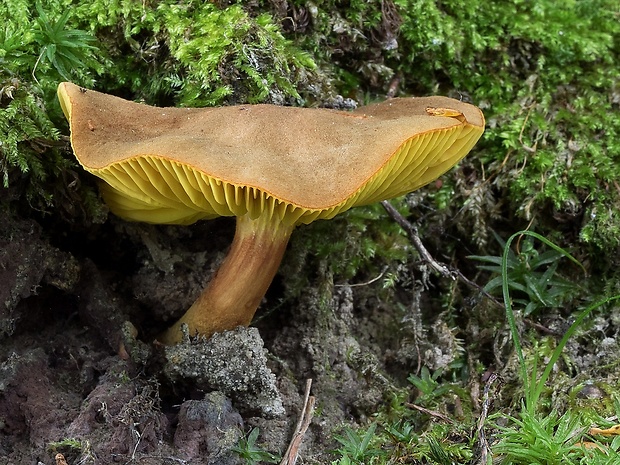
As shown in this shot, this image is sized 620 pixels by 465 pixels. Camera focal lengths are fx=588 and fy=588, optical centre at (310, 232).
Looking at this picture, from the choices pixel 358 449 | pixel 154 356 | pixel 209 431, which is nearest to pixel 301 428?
pixel 358 449

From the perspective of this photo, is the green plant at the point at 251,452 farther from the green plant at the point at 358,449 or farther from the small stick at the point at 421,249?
the small stick at the point at 421,249

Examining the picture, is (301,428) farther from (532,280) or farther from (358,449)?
(532,280)

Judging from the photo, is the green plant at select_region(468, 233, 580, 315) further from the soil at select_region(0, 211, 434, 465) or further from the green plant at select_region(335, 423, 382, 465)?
the green plant at select_region(335, 423, 382, 465)

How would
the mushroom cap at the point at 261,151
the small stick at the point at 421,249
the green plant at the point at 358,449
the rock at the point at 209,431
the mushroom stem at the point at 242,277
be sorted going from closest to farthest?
the mushroom cap at the point at 261,151 → the rock at the point at 209,431 → the green plant at the point at 358,449 → the mushroom stem at the point at 242,277 → the small stick at the point at 421,249

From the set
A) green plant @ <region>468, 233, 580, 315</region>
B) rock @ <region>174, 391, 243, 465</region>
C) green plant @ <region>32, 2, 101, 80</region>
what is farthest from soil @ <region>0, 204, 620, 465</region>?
green plant @ <region>32, 2, 101, 80</region>

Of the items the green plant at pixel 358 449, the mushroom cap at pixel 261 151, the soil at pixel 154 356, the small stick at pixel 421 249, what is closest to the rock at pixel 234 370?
the soil at pixel 154 356

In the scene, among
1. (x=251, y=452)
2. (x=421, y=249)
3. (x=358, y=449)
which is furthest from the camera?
(x=421, y=249)
